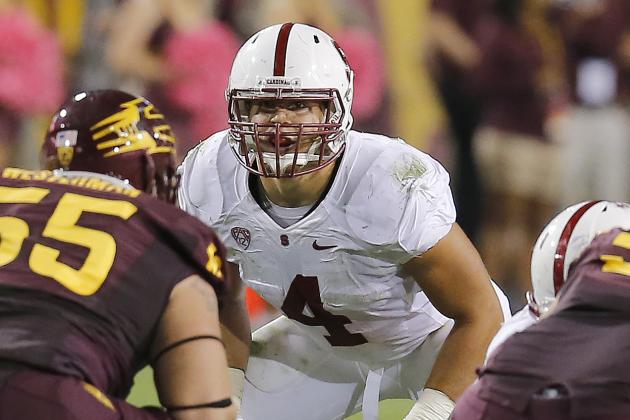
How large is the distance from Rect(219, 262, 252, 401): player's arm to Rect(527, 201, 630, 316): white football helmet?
0.94 meters

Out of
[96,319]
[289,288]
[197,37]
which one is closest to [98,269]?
[96,319]

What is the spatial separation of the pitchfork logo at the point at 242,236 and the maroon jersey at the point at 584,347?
914 mm

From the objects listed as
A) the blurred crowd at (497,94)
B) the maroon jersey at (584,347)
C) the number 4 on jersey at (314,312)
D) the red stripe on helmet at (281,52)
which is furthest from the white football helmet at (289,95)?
the blurred crowd at (497,94)

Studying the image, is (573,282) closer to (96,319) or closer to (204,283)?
(204,283)

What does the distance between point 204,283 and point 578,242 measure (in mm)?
732

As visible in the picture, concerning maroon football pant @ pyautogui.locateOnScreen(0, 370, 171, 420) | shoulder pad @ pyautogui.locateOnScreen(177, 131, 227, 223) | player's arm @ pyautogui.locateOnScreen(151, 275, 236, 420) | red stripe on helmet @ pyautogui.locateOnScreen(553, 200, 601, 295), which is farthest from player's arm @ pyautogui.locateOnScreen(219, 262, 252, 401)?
maroon football pant @ pyautogui.locateOnScreen(0, 370, 171, 420)

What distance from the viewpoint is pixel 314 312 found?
2.94 m

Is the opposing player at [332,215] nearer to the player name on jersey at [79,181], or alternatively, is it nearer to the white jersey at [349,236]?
the white jersey at [349,236]

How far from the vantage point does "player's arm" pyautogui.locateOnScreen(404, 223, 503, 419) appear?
2738mm

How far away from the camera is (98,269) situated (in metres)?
1.95

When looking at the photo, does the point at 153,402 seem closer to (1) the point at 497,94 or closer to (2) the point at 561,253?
(2) the point at 561,253

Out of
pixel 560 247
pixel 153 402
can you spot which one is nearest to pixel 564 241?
pixel 560 247

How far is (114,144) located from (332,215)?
2.34 ft

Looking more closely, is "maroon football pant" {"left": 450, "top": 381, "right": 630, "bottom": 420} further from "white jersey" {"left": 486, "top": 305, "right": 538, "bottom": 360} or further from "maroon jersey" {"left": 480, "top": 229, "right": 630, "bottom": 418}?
"white jersey" {"left": 486, "top": 305, "right": 538, "bottom": 360}
